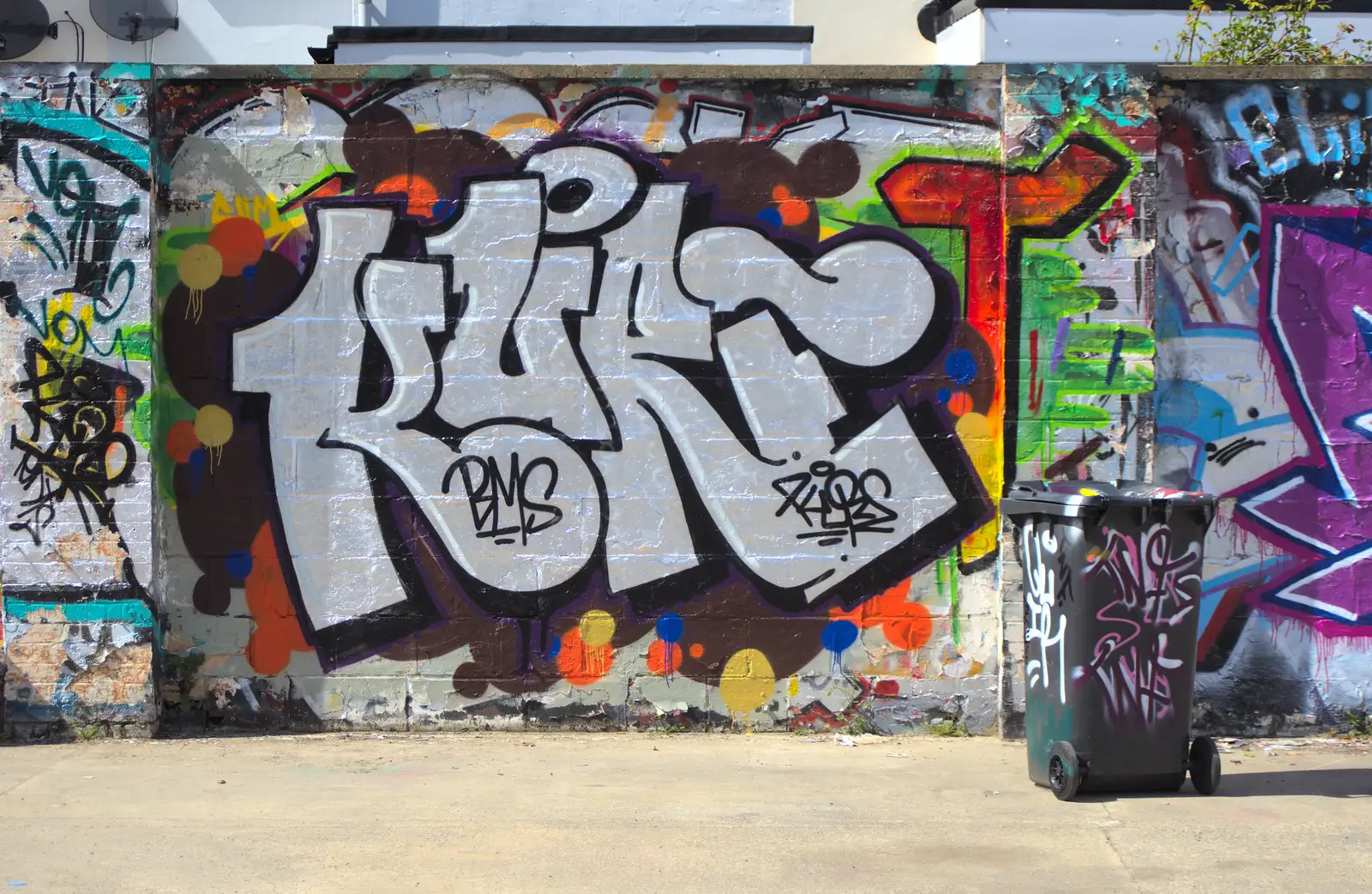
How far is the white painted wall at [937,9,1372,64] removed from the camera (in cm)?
1227

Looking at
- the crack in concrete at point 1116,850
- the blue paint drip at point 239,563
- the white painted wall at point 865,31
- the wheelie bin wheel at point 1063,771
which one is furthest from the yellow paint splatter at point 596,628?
the white painted wall at point 865,31

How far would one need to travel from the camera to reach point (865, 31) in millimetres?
14531

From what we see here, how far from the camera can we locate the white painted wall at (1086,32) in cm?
1227

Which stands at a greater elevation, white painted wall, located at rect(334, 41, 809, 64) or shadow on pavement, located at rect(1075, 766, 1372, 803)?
white painted wall, located at rect(334, 41, 809, 64)

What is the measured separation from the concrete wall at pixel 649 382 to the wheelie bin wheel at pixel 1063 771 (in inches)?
43.7

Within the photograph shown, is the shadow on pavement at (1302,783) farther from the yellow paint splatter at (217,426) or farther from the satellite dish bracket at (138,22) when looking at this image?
the satellite dish bracket at (138,22)

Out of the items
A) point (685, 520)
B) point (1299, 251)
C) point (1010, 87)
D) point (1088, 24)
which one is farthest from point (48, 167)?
point (1088, 24)

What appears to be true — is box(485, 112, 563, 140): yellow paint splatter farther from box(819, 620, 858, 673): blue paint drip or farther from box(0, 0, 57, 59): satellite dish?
box(0, 0, 57, 59): satellite dish

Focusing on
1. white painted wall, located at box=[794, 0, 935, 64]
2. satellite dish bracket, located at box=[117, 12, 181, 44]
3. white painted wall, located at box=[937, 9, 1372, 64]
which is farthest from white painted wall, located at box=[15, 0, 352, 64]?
white painted wall, located at box=[937, 9, 1372, 64]

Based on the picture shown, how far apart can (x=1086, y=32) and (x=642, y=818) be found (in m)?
9.64

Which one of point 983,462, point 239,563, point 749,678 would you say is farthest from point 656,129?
point 239,563

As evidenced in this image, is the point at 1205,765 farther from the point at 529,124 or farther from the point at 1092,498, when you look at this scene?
the point at 529,124

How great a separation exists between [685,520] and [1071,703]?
6.94ft

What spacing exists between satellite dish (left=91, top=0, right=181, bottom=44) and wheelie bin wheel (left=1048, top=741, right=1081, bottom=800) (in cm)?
1316
